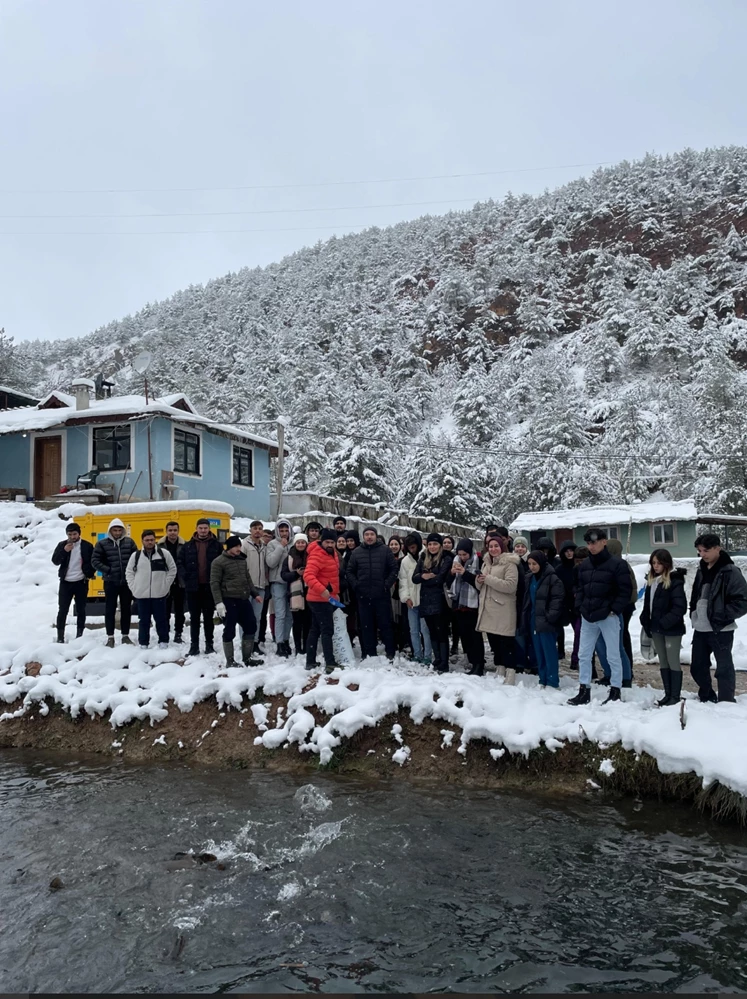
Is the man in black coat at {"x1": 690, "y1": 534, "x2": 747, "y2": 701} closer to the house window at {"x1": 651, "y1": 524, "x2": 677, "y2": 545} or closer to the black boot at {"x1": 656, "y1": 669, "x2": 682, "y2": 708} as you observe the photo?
the black boot at {"x1": 656, "y1": 669, "x2": 682, "y2": 708}

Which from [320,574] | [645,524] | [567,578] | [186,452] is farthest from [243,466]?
[567,578]

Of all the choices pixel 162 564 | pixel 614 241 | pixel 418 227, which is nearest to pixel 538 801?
pixel 162 564

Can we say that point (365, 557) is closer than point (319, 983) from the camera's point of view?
No

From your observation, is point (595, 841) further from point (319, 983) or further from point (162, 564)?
point (162, 564)

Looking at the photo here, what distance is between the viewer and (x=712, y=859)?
196 inches

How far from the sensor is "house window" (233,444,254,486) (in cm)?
2634

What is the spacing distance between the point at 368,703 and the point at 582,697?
241 cm

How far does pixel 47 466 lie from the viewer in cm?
2377

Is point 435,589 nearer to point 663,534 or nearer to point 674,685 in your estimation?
point 674,685

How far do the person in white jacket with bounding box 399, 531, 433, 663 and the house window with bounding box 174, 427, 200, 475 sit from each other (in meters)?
16.5

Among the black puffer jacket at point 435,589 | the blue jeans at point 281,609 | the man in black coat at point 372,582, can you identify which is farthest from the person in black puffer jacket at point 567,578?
the blue jeans at point 281,609

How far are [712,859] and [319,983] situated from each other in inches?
127

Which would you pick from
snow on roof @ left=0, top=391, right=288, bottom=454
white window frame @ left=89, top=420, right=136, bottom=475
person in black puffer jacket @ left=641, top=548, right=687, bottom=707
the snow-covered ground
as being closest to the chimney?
snow on roof @ left=0, top=391, right=288, bottom=454

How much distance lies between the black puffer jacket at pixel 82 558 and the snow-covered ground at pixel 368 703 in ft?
3.34
